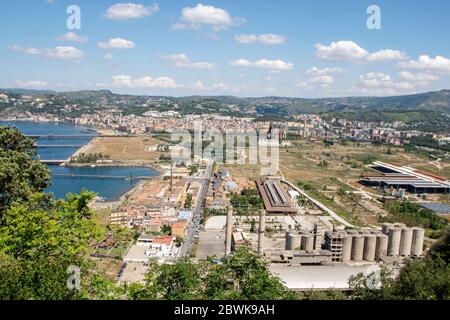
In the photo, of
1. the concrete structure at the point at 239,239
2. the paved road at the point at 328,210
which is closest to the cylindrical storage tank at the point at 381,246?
the paved road at the point at 328,210

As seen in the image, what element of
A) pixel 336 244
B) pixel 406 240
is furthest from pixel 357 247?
pixel 406 240

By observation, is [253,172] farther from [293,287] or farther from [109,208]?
[293,287]

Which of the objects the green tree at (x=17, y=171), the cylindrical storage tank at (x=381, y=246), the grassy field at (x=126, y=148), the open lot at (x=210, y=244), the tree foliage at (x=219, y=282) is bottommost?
the open lot at (x=210, y=244)

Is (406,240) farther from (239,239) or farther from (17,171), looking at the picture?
(17,171)

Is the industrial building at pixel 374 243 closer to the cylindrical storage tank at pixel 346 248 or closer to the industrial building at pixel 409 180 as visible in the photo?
the cylindrical storage tank at pixel 346 248

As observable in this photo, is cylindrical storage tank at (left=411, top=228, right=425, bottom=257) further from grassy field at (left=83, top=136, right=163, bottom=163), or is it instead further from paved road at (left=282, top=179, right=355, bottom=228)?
grassy field at (left=83, top=136, right=163, bottom=163)

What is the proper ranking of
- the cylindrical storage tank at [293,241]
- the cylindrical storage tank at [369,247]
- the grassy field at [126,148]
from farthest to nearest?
1. the grassy field at [126,148]
2. the cylindrical storage tank at [369,247]
3. the cylindrical storage tank at [293,241]
